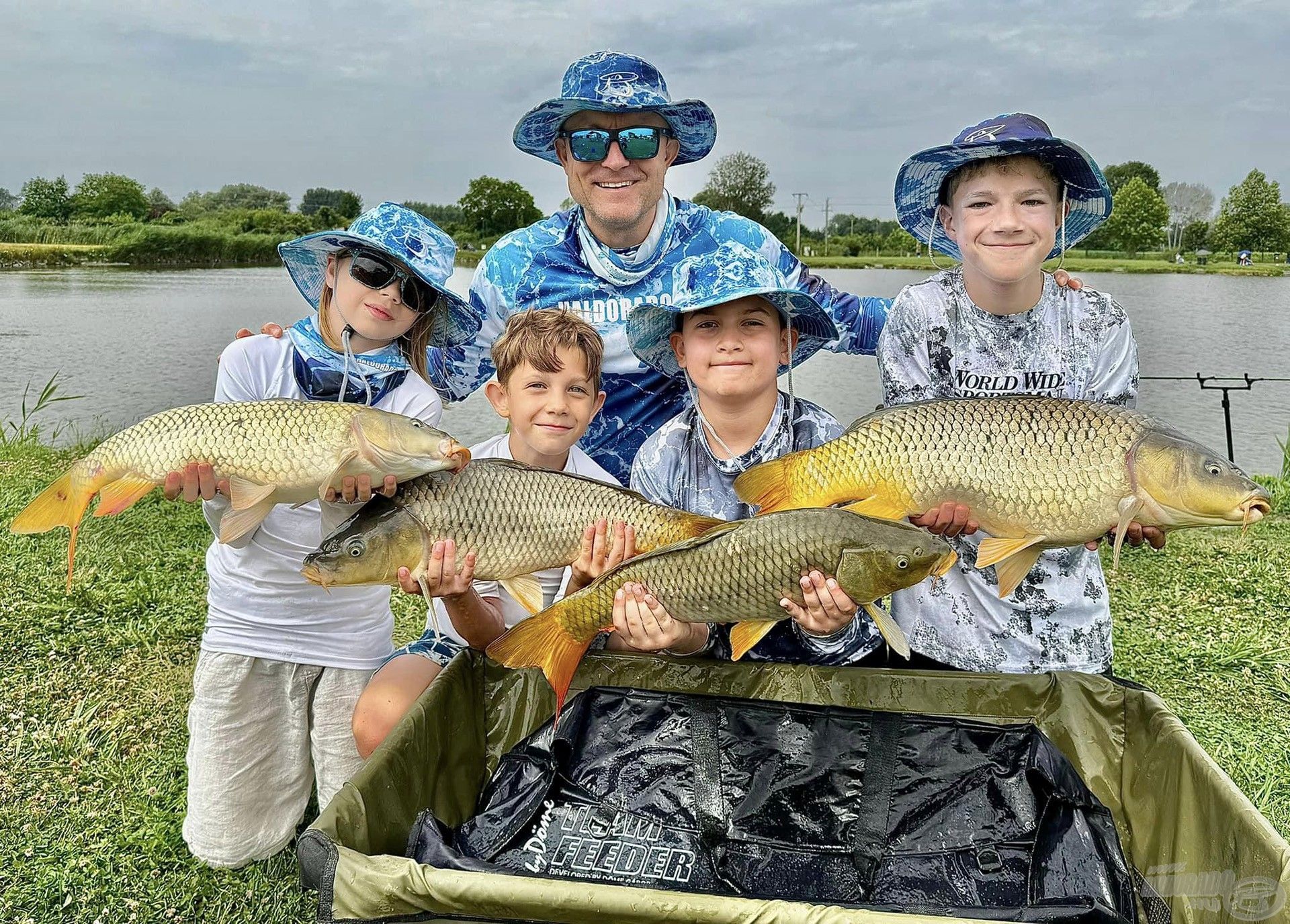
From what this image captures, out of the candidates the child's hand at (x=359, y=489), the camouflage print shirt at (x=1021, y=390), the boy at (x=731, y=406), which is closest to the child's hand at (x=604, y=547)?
the boy at (x=731, y=406)

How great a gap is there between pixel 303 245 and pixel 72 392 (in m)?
8.83

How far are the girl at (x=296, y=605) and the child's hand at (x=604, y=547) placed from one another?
61 cm

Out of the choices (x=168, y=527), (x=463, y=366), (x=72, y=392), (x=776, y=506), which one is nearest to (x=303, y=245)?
(x=463, y=366)

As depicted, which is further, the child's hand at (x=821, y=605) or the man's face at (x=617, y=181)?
the man's face at (x=617, y=181)

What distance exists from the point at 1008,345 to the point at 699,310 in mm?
683

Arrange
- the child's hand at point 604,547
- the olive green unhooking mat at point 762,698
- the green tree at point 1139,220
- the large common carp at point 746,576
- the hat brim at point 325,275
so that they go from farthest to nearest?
the green tree at point 1139,220
the hat brim at point 325,275
the child's hand at point 604,547
the large common carp at point 746,576
the olive green unhooking mat at point 762,698

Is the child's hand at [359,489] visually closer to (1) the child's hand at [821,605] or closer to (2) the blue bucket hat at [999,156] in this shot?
(1) the child's hand at [821,605]

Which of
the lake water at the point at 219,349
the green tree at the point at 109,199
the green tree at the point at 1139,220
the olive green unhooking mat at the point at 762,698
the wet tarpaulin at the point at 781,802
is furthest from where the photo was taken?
the green tree at the point at 1139,220

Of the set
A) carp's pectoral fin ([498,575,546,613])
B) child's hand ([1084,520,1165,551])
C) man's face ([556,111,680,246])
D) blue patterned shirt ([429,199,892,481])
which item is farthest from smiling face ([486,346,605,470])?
child's hand ([1084,520,1165,551])

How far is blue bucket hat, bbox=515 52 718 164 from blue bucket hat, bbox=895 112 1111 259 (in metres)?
0.72

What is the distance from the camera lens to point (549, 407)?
6.70 ft

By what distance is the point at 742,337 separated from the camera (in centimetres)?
199

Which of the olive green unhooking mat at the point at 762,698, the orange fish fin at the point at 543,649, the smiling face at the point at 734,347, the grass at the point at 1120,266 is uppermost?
the grass at the point at 1120,266

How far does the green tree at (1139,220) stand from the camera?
34938 mm
